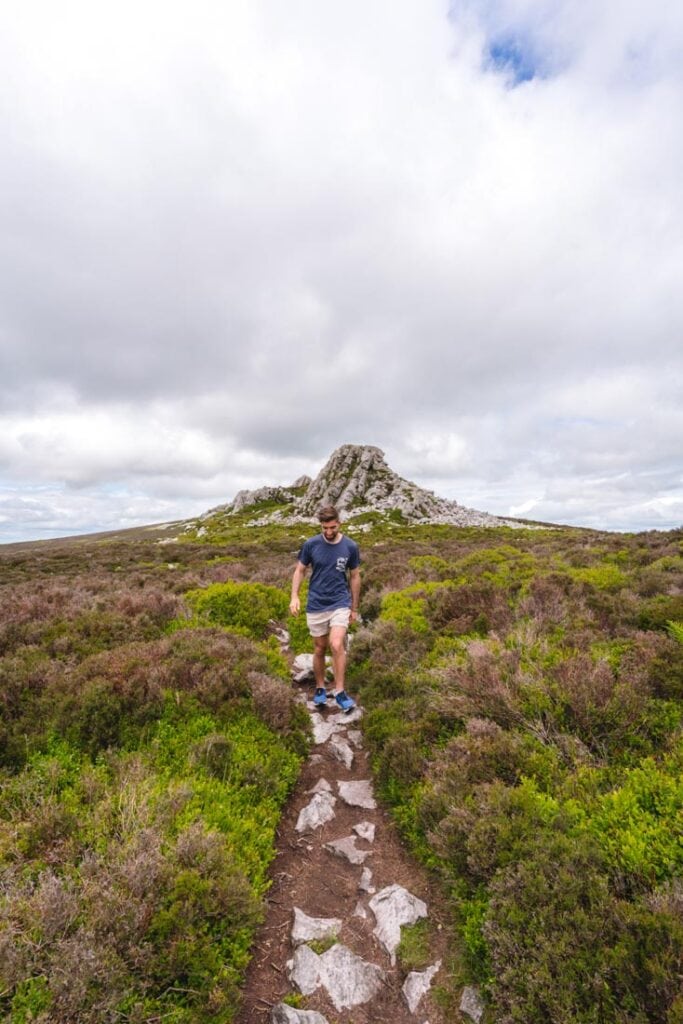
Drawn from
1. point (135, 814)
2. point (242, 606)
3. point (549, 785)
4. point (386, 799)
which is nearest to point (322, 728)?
point (386, 799)

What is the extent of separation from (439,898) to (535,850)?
1.20 meters

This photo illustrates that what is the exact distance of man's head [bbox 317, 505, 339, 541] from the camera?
26.3 feet

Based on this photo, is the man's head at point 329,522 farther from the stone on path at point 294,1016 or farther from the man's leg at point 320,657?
the stone on path at point 294,1016

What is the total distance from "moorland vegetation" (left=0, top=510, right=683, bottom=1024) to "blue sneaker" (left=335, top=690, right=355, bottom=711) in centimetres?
28

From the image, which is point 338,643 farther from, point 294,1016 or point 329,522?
point 294,1016

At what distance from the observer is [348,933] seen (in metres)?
4.33

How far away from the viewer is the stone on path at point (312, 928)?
14.0 feet

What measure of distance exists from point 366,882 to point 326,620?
13.6 ft

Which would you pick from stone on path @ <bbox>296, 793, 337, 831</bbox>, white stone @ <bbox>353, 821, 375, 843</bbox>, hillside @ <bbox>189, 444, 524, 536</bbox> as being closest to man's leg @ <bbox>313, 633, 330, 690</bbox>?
stone on path @ <bbox>296, 793, 337, 831</bbox>

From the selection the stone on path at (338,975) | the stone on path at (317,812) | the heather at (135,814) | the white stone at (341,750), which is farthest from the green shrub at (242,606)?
the stone on path at (338,975)

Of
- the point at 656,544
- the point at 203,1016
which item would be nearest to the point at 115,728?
the point at 203,1016

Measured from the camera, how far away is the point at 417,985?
3795mm

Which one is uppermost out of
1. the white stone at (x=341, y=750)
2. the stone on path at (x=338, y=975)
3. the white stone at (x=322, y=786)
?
the white stone at (x=341, y=750)

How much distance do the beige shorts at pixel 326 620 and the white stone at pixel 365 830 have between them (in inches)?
124
